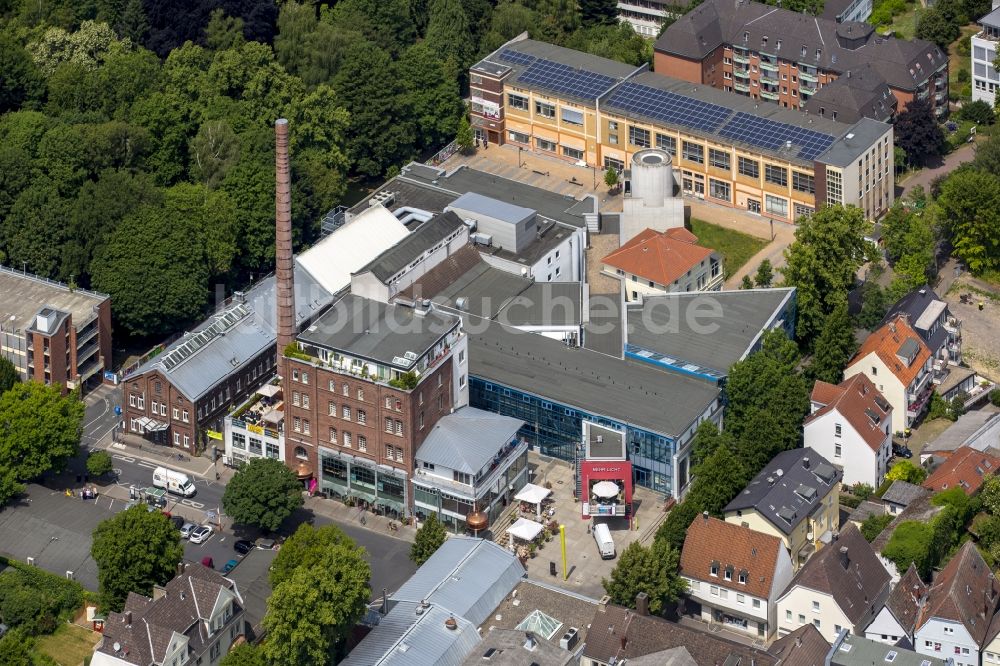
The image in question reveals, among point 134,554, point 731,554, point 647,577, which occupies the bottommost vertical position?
point 134,554

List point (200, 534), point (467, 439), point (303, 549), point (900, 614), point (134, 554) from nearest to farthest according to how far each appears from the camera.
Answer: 1. point (900, 614)
2. point (303, 549)
3. point (134, 554)
4. point (467, 439)
5. point (200, 534)

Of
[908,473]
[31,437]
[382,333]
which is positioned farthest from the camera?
[31,437]

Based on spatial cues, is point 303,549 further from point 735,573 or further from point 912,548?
point 912,548

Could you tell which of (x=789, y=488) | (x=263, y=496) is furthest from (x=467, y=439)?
(x=789, y=488)

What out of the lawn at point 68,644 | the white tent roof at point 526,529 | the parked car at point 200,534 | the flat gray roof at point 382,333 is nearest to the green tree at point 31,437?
the parked car at point 200,534

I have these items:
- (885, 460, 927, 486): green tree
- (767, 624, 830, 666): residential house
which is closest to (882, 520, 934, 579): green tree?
→ (767, 624, 830, 666): residential house

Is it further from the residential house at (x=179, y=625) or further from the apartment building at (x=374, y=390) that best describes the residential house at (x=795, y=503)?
the residential house at (x=179, y=625)
